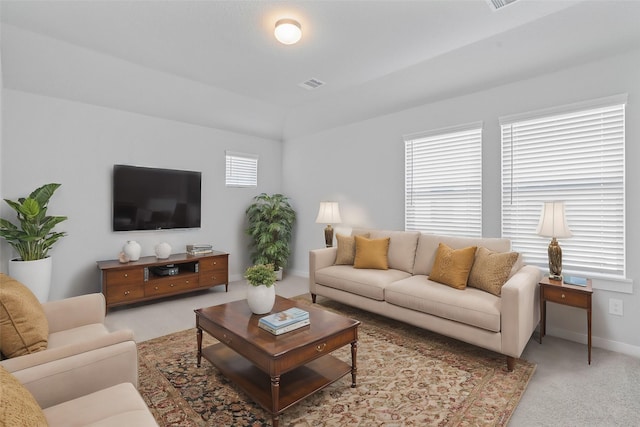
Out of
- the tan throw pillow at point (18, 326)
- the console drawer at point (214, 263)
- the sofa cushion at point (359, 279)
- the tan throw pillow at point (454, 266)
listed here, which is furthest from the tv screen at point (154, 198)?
the tan throw pillow at point (454, 266)

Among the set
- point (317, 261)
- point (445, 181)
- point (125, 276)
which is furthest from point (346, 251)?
point (125, 276)

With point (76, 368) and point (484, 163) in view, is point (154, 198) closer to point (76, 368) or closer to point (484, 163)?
point (76, 368)

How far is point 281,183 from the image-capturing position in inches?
248

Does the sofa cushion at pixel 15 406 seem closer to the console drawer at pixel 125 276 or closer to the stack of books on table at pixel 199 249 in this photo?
the console drawer at pixel 125 276

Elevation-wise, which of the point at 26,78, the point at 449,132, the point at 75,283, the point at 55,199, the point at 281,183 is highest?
the point at 26,78

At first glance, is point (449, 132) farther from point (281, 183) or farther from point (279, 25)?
point (281, 183)

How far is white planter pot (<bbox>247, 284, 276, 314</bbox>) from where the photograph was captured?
2361 millimetres

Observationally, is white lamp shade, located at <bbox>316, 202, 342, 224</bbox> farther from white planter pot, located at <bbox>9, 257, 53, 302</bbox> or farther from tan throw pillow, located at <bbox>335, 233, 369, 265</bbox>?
white planter pot, located at <bbox>9, 257, 53, 302</bbox>

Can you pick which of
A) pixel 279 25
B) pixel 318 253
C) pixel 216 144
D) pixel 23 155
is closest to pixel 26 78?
pixel 23 155

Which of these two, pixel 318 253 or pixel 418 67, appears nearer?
pixel 418 67

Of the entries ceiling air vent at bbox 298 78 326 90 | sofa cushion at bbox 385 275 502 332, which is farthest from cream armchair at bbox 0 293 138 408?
ceiling air vent at bbox 298 78 326 90

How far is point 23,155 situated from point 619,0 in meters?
5.93

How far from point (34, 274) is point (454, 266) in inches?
170

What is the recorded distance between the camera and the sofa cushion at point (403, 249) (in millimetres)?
3797
